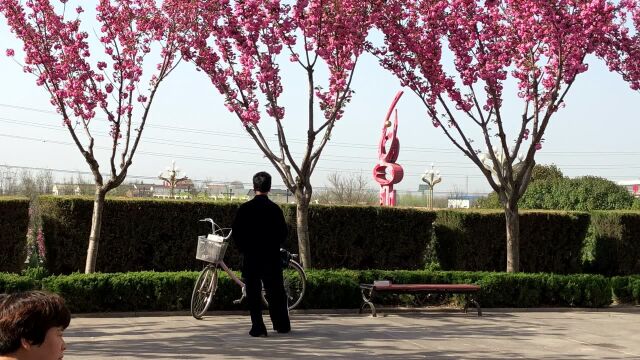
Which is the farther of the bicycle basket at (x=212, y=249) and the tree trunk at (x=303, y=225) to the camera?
the tree trunk at (x=303, y=225)

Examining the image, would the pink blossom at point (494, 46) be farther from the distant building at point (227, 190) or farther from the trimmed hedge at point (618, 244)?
the distant building at point (227, 190)

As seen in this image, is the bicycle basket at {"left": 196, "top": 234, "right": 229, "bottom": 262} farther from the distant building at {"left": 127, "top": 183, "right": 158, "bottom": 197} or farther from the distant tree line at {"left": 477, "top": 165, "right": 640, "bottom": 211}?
the distant building at {"left": 127, "top": 183, "right": 158, "bottom": 197}

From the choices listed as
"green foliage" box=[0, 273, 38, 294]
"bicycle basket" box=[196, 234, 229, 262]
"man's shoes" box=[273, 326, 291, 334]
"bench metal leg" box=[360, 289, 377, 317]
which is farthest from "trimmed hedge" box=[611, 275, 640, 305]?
"green foliage" box=[0, 273, 38, 294]

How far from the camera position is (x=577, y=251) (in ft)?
60.3

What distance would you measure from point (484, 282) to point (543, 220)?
4.92 metres

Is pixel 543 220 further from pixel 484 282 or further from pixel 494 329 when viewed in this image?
pixel 494 329

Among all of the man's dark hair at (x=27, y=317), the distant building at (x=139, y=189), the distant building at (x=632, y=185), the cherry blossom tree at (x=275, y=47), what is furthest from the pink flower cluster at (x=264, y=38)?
the distant building at (x=632, y=185)

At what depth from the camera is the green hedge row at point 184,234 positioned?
15.1 meters

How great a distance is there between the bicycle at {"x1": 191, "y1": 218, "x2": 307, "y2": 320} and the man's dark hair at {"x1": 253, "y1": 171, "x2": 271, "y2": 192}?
97cm

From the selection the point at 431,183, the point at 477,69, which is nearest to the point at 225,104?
the point at 477,69

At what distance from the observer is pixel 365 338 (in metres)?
10.1

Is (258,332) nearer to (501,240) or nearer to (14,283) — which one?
(14,283)

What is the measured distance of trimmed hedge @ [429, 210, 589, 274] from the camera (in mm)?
17781

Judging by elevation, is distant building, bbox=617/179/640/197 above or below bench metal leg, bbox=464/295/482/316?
above
